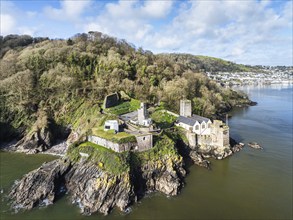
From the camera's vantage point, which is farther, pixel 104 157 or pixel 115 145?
pixel 115 145

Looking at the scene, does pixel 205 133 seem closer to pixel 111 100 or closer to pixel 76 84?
pixel 111 100

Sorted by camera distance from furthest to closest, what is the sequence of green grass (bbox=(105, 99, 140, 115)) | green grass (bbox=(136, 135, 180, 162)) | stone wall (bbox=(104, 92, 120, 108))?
stone wall (bbox=(104, 92, 120, 108)), green grass (bbox=(105, 99, 140, 115)), green grass (bbox=(136, 135, 180, 162))

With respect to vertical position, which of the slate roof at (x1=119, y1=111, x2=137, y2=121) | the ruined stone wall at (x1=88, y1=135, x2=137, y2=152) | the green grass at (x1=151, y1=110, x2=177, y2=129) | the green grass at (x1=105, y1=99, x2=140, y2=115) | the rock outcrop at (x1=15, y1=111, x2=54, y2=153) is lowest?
the rock outcrop at (x1=15, y1=111, x2=54, y2=153)

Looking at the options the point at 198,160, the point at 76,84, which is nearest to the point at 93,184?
the point at 198,160

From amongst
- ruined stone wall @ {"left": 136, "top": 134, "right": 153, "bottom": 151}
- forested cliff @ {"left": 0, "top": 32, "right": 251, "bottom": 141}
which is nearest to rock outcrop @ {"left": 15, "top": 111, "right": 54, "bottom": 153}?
forested cliff @ {"left": 0, "top": 32, "right": 251, "bottom": 141}

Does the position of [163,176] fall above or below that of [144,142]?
below

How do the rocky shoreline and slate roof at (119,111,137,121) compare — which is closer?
the rocky shoreline

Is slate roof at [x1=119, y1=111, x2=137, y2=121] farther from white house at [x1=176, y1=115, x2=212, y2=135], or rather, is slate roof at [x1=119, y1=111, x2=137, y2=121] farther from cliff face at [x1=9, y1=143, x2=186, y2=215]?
cliff face at [x1=9, y1=143, x2=186, y2=215]
